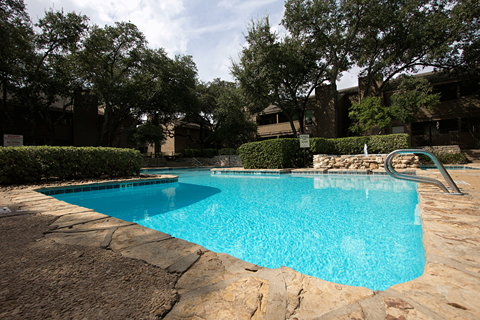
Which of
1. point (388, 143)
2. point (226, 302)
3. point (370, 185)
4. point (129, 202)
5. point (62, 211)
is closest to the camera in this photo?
point (226, 302)

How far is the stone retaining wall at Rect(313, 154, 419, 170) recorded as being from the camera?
11.5 m

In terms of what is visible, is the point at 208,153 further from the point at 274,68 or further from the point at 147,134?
the point at 274,68

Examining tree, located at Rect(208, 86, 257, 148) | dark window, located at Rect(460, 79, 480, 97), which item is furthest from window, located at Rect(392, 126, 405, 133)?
tree, located at Rect(208, 86, 257, 148)

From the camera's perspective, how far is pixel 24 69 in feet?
58.2

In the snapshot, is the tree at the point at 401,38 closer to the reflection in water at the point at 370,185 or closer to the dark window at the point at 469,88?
the dark window at the point at 469,88

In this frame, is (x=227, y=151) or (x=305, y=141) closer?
(x=305, y=141)

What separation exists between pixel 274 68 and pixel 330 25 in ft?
19.9

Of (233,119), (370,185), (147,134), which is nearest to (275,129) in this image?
(233,119)

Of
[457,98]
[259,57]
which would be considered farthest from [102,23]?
[457,98]

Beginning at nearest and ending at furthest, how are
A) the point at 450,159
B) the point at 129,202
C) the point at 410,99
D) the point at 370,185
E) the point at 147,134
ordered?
the point at 129,202, the point at 370,185, the point at 450,159, the point at 410,99, the point at 147,134

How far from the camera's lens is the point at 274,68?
19.3 m

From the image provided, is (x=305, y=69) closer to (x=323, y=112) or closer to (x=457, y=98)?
(x=323, y=112)

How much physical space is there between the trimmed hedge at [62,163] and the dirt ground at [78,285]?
7.21 meters

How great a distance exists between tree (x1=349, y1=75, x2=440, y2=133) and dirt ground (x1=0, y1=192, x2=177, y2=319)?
1919cm
